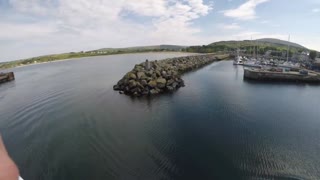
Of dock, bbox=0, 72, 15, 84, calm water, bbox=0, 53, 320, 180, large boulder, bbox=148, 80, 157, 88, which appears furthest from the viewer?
dock, bbox=0, 72, 15, 84

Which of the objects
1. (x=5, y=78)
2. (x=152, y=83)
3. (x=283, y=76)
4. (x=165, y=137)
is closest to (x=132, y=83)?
(x=152, y=83)

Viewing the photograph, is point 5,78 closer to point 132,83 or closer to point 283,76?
point 132,83

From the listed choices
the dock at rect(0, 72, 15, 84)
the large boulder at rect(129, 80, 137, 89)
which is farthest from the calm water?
the dock at rect(0, 72, 15, 84)

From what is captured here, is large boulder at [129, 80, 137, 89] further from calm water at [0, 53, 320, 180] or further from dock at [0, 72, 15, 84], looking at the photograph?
dock at [0, 72, 15, 84]

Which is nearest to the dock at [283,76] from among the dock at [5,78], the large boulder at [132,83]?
the large boulder at [132,83]

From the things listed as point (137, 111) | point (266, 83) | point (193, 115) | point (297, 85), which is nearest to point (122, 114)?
point (137, 111)

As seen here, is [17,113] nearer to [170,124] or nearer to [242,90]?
[170,124]
